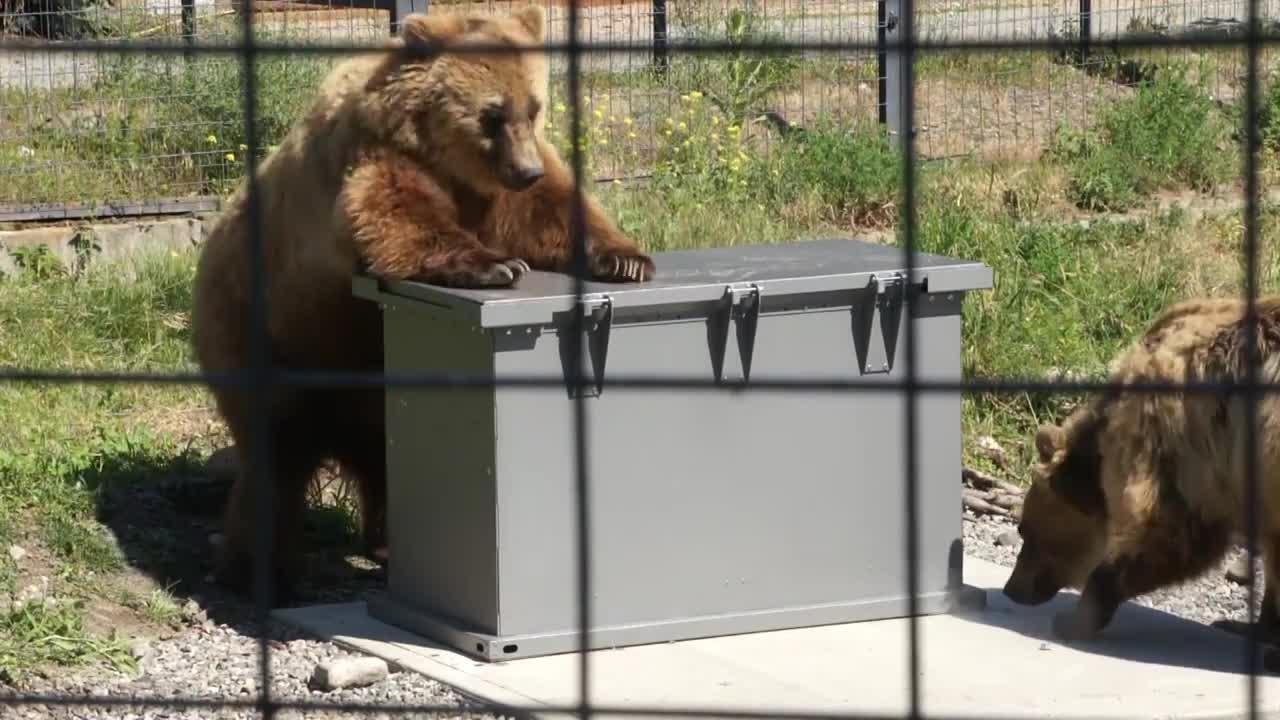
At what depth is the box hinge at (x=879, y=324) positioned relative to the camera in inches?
212

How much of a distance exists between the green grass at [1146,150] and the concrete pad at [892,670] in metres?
4.23

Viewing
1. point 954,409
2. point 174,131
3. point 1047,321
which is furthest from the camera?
point 174,131

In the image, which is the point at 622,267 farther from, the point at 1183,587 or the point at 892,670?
the point at 1183,587

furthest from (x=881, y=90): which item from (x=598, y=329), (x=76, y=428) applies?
(x=598, y=329)

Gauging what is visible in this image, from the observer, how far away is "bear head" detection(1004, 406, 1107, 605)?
18.3 feet

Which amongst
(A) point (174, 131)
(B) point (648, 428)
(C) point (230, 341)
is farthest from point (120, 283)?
(B) point (648, 428)

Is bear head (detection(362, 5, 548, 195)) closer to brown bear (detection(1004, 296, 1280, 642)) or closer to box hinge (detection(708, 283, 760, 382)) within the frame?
box hinge (detection(708, 283, 760, 382))

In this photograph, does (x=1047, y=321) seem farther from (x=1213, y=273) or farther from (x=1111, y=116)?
(x=1111, y=116)

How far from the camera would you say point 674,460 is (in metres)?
5.21

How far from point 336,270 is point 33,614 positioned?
126 cm

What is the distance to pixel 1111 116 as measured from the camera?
32.7ft

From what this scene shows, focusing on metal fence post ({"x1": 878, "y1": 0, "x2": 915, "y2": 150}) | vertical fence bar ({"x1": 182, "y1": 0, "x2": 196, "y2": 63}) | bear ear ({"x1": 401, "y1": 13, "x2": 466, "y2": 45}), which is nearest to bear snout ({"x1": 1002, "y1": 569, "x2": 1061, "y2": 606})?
bear ear ({"x1": 401, "y1": 13, "x2": 466, "y2": 45})

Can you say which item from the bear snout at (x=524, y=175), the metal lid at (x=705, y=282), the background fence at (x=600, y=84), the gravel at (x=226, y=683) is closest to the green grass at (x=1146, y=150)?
the background fence at (x=600, y=84)

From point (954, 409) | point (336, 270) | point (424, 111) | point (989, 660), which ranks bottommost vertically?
point (989, 660)
